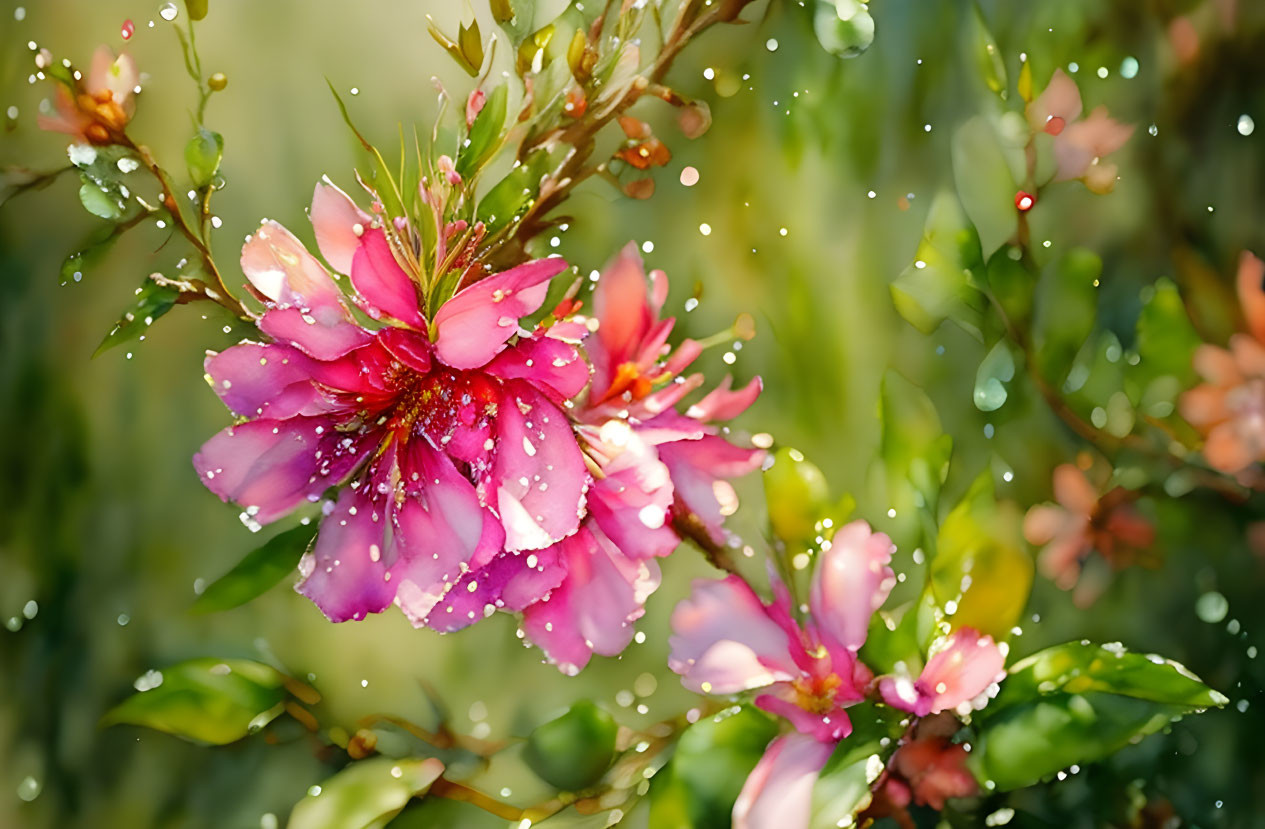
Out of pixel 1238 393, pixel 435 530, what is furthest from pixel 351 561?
pixel 1238 393

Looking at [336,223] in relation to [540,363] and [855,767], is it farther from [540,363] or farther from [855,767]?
[855,767]

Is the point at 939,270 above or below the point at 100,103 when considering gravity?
below

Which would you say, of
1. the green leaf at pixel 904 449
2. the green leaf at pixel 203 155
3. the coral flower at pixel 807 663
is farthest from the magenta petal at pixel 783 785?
the green leaf at pixel 203 155

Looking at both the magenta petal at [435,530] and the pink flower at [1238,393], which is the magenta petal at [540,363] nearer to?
the magenta petal at [435,530]

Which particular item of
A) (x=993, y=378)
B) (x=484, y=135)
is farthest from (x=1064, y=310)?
(x=484, y=135)

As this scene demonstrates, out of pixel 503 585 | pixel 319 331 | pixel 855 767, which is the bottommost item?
pixel 855 767
